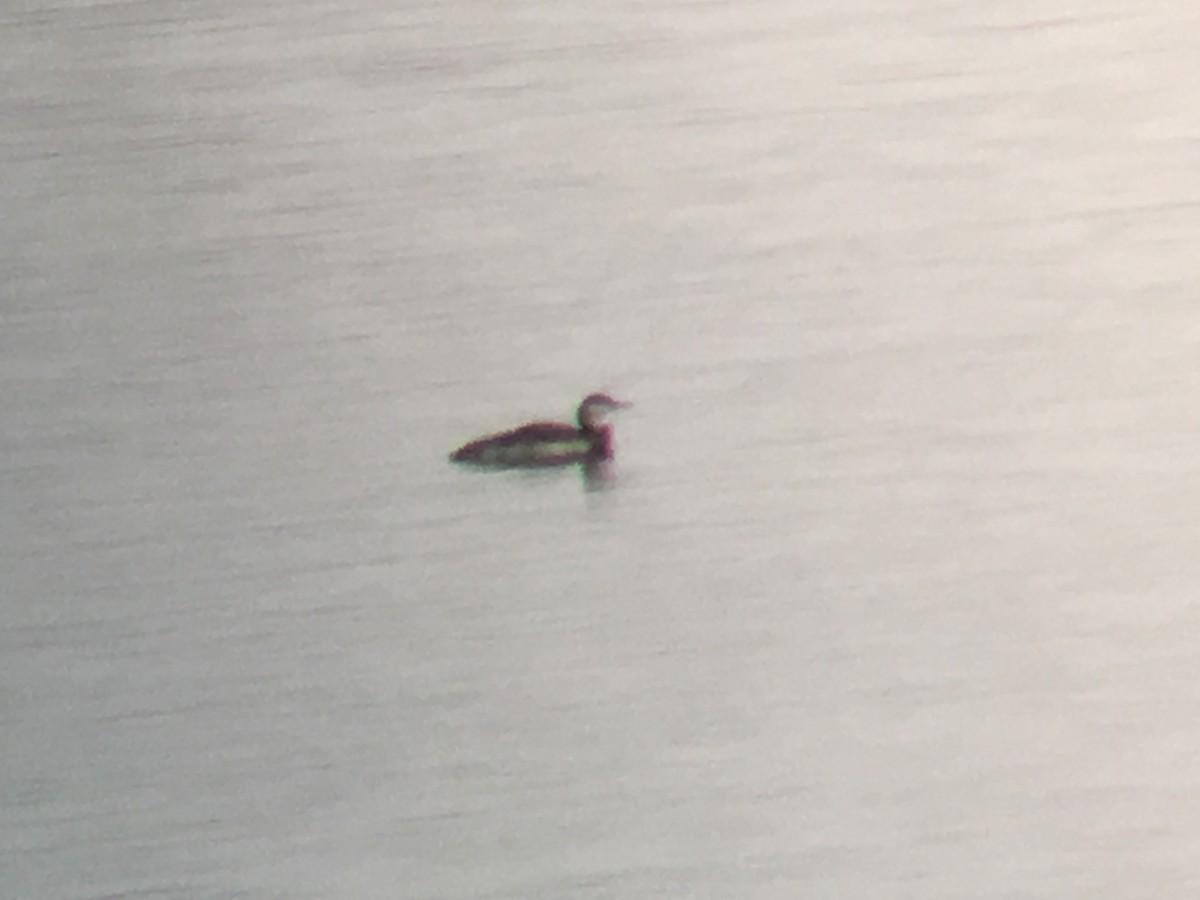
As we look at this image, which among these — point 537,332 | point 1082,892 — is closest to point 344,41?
point 537,332

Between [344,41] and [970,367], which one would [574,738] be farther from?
[344,41]

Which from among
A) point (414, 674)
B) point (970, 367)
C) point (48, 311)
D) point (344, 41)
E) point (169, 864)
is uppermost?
point (344, 41)
